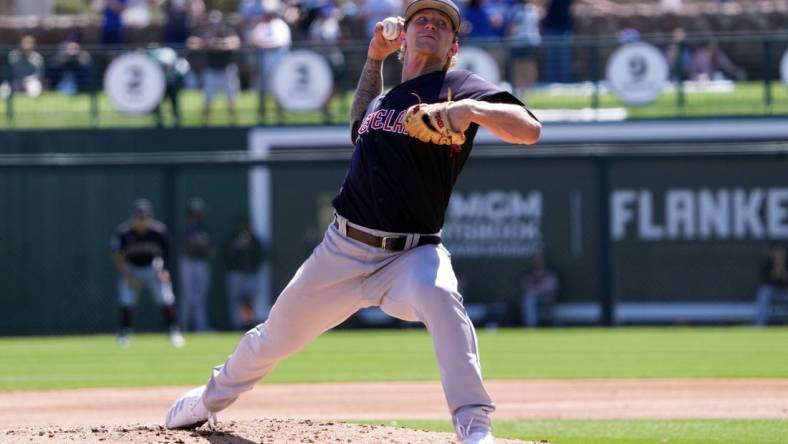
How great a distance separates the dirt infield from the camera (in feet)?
25.3

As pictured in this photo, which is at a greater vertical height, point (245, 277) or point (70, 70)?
point (70, 70)

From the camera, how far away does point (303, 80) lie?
57.9 feet

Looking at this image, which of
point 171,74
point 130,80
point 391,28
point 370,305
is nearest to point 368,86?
point 391,28

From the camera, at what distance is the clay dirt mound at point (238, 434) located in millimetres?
6082

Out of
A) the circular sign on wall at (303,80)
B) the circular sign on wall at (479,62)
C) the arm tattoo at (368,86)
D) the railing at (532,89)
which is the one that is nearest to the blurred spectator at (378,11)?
the railing at (532,89)

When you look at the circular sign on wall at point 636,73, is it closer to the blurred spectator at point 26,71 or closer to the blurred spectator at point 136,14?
the blurred spectator at point 26,71

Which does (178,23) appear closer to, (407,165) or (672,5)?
(672,5)

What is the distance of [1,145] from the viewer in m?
18.0

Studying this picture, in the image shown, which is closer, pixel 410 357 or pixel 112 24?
pixel 410 357

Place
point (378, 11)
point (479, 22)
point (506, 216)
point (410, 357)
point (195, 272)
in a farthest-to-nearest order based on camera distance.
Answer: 1. point (378, 11)
2. point (479, 22)
3. point (506, 216)
4. point (195, 272)
5. point (410, 357)

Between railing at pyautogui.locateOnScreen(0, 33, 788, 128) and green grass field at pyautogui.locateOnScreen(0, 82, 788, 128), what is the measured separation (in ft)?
0.04

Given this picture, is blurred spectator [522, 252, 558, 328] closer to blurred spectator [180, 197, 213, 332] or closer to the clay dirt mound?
blurred spectator [180, 197, 213, 332]

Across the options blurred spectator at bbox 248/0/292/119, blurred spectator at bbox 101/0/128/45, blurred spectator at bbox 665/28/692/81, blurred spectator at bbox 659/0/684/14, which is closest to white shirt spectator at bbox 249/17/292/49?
blurred spectator at bbox 248/0/292/119

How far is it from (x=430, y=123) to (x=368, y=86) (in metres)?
1.28
